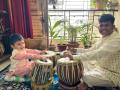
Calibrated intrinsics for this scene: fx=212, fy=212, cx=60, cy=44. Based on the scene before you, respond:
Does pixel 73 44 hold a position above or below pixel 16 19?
below

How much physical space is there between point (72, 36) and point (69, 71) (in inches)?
61.3

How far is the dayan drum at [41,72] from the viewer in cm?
234

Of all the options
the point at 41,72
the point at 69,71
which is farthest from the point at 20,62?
the point at 69,71

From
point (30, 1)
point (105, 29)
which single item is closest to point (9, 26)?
point (30, 1)

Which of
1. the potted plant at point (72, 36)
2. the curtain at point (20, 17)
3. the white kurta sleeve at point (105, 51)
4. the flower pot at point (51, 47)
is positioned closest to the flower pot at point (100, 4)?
the potted plant at point (72, 36)

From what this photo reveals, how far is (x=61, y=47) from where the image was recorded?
3828 mm

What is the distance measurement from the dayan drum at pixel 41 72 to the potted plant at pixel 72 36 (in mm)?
1414

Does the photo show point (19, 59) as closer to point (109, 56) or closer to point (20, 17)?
point (109, 56)

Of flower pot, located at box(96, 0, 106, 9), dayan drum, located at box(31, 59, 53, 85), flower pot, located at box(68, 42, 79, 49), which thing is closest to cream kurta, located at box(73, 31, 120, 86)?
dayan drum, located at box(31, 59, 53, 85)

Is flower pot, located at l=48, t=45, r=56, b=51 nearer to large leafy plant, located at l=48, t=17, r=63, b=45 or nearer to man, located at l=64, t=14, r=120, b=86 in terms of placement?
large leafy plant, located at l=48, t=17, r=63, b=45

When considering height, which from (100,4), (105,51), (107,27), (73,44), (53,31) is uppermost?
(100,4)

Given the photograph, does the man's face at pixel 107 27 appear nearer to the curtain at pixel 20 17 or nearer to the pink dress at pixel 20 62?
the pink dress at pixel 20 62

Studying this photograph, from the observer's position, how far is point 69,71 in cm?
241

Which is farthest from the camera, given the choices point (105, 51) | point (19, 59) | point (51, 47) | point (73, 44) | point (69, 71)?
point (51, 47)
